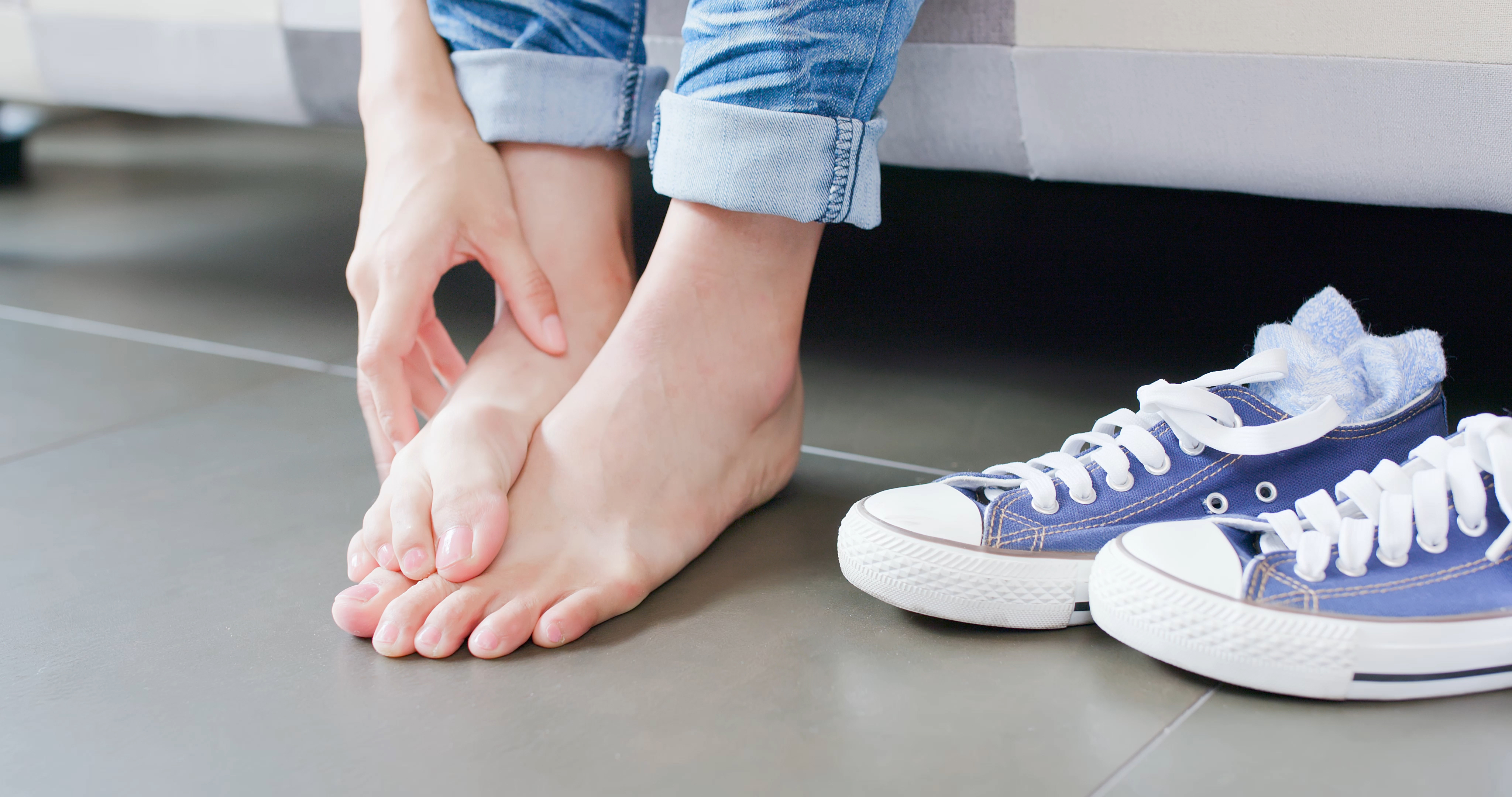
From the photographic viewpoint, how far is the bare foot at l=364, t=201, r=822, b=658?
630mm

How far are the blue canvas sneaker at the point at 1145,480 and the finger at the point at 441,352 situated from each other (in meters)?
0.35

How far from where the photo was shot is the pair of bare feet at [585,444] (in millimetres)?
612

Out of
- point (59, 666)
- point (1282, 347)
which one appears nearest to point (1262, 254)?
point (1282, 347)

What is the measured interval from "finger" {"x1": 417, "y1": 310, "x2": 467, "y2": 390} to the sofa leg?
2017mm

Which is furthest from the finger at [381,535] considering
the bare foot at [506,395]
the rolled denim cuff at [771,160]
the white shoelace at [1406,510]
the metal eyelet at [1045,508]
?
the white shoelace at [1406,510]

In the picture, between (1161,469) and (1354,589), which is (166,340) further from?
(1354,589)

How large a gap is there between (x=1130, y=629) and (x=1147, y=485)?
10 centimetres

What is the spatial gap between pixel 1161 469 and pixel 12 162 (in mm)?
2600

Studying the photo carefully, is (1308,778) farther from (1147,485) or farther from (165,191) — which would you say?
(165,191)

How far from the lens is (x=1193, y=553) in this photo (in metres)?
0.54

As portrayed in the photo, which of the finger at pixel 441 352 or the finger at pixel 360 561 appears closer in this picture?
the finger at pixel 360 561

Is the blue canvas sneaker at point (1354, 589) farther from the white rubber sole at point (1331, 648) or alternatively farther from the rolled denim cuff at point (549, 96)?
the rolled denim cuff at point (549, 96)

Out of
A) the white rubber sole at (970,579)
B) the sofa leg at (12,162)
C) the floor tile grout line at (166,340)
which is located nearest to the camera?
the white rubber sole at (970,579)

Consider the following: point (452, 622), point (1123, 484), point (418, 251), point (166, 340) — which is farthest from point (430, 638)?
point (166, 340)
